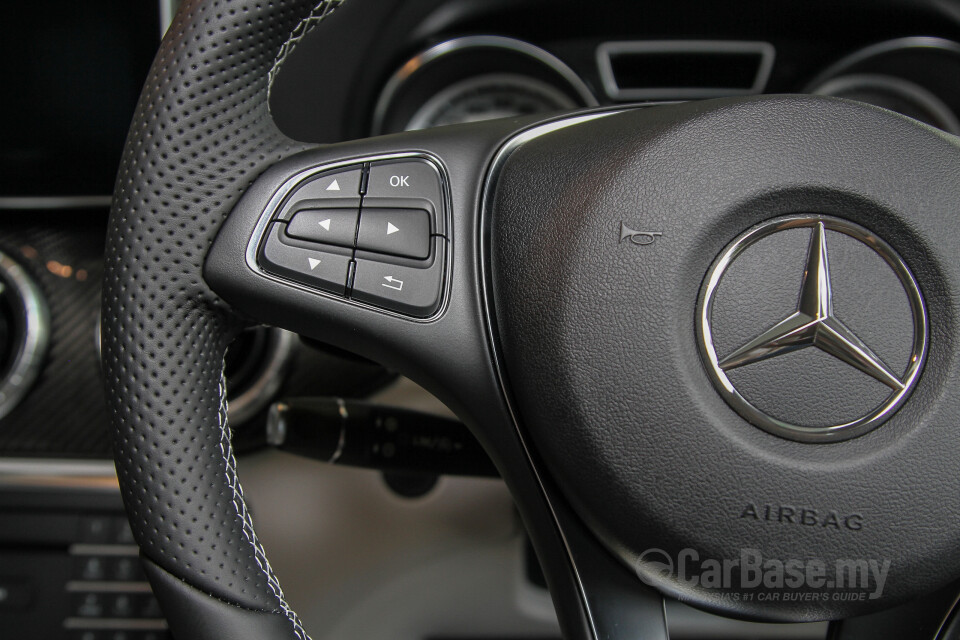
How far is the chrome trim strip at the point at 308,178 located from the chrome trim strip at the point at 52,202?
1.92 feet

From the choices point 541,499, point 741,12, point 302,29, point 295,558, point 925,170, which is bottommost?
point 295,558

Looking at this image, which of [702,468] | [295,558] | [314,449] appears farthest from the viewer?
[295,558]

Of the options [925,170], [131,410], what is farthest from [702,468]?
[131,410]

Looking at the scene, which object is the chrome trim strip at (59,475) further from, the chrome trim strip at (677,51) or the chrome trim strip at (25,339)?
the chrome trim strip at (677,51)

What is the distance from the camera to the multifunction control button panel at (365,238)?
0.58 metres

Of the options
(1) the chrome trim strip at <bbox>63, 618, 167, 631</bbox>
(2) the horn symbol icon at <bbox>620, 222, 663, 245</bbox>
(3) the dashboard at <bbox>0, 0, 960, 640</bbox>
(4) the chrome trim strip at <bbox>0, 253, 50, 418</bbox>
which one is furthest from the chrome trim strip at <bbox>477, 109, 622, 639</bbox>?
(4) the chrome trim strip at <bbox>0, 253, 50, 418</bbox>

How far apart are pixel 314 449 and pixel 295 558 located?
0.97ft

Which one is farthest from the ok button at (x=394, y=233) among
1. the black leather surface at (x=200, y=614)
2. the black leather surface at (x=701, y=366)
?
the black leather surface at (x=200, y=614)

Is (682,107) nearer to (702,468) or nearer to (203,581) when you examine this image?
(702,468)

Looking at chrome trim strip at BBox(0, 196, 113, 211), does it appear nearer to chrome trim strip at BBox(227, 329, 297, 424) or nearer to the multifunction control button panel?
chrome trim strip at BBox(227, 329, 297, 424)

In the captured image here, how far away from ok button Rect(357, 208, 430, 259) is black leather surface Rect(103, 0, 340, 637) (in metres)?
0.11

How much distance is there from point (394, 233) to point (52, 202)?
2.36ft

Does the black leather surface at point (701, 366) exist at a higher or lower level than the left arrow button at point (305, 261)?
higher

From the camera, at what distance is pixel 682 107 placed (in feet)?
1.91
